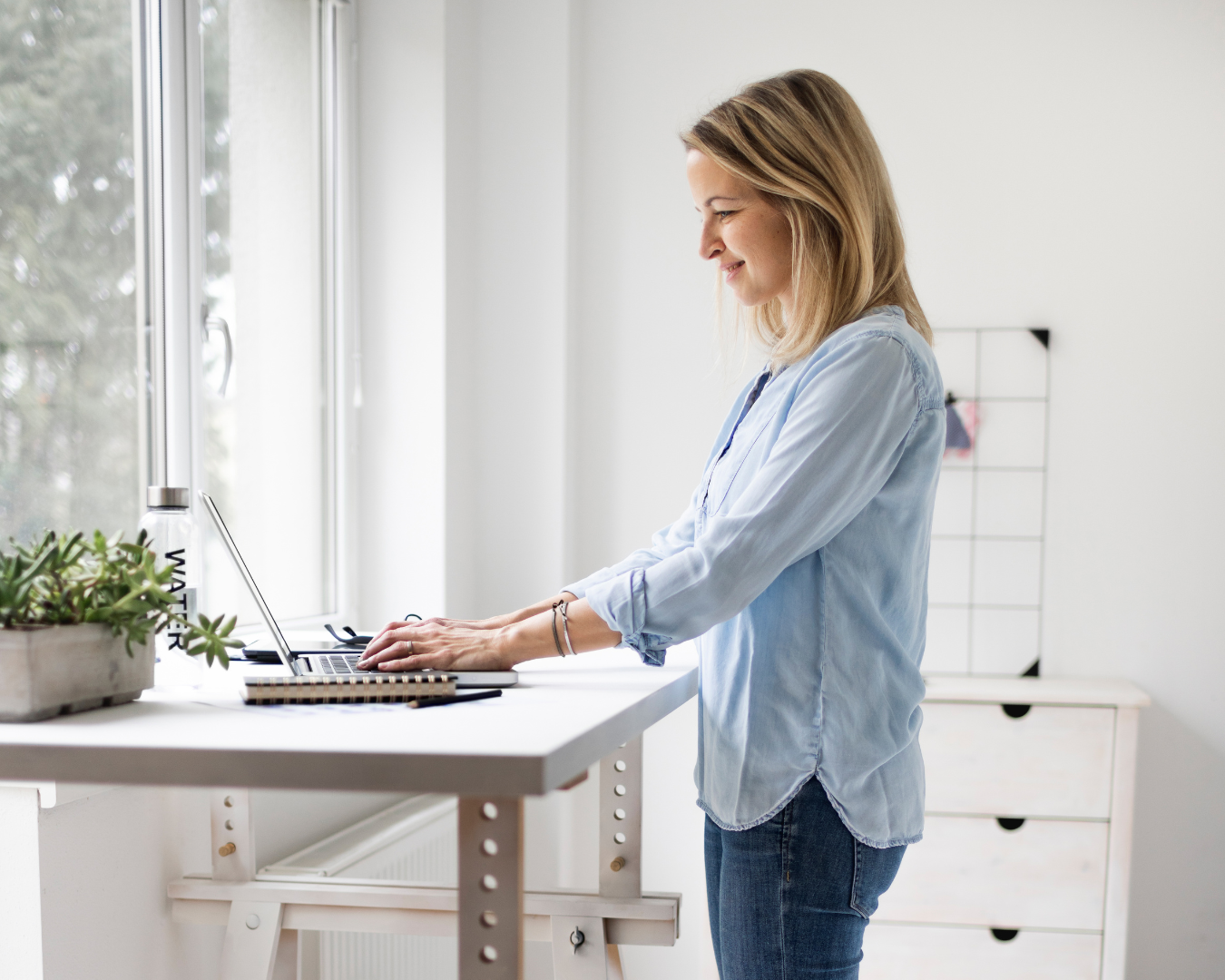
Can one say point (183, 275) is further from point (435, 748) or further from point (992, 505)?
point (992, 505)

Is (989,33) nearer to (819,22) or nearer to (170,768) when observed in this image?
(819,22)

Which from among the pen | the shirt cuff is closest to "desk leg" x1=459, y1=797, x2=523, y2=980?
the pen

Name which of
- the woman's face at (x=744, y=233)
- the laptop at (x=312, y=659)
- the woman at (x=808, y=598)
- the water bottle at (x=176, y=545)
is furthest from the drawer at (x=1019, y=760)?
the water bottle at (x=176, y=545)

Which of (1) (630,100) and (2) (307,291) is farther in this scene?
(1) (630,100)

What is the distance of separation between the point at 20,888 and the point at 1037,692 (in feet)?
5.81

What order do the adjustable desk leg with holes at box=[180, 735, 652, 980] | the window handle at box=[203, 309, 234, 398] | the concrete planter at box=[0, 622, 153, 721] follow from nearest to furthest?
the concrete planter at box=[0, 622, 153, 721], the adjustable desk leg with holes at box=[180, 735, 652, 980], the window handle at box=[203, 309, 234, 398]

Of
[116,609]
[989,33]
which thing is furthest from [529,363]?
[116,609]

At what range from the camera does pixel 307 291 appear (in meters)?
2.17

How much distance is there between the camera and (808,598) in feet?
3.23

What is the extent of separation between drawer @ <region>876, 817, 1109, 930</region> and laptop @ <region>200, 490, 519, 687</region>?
140cm

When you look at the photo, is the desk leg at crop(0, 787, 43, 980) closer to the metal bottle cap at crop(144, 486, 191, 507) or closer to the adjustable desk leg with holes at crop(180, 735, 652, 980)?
the adjustable desk leg with holes at crop(180, 735, 652, 980)

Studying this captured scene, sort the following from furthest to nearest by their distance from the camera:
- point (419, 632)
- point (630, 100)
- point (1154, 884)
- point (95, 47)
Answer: point (630, 100) → point (1154, 884) → point (95, 47) → point (419, 632)

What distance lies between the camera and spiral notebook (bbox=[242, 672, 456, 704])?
87 centimetres

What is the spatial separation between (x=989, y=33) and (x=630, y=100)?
0.82 metres
